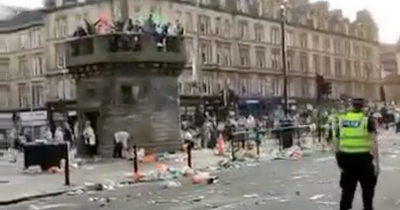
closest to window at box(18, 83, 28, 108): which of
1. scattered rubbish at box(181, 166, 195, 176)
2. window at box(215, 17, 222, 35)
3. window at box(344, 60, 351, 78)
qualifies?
window at box(215, 17, 222, 35)

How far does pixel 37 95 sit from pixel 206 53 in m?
19.8

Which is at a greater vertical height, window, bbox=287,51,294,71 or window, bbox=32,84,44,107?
window, bbox=287,51,294,71

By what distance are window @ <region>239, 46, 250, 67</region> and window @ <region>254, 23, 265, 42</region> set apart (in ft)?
9.23

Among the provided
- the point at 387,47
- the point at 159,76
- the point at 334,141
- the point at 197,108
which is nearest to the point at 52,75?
the point at 197,108

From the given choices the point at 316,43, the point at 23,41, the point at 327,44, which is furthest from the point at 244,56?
the point at 23,41

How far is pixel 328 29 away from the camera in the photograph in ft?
366

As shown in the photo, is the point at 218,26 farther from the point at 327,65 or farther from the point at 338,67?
the point at 338,67

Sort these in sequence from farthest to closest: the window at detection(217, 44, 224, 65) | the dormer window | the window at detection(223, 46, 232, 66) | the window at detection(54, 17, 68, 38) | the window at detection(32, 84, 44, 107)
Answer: the dormer window, the window at detection(32, 84, 44, 107), the window at detection(223, 46, 232, 66), the window at detection(217, 44, 224, 65), the window at detection(54, 17, 68, 38)

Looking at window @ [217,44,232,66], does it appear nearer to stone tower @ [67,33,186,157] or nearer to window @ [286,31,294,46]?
window @ [286,31,294,46]

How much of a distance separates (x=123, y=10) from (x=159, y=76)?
7.35 m

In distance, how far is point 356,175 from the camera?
11766 mm

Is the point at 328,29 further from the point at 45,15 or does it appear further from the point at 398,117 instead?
the point at 398,117

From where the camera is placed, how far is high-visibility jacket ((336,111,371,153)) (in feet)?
38.2

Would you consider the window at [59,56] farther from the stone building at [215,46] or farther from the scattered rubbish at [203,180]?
the scattered rubbish at [203,180]
